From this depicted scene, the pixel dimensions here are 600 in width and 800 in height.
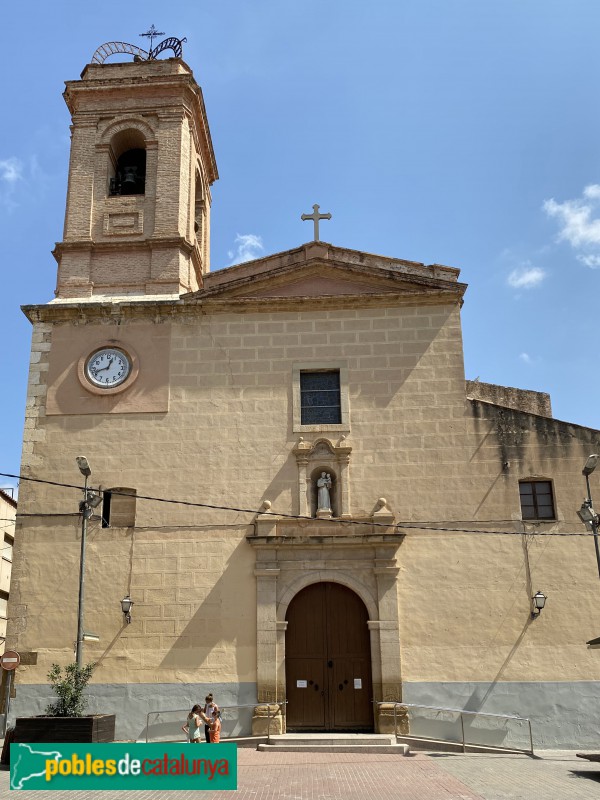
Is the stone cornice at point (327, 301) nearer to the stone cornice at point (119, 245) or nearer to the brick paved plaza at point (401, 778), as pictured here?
the stone cornice at point (119, 245)

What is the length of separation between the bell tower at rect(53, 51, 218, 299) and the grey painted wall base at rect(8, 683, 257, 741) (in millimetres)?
8697

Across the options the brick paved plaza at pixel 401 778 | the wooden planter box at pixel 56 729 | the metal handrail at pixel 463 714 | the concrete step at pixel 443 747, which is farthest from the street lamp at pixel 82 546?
the concrete step at pixel 443 747

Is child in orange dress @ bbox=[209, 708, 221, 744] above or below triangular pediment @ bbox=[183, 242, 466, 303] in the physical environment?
below

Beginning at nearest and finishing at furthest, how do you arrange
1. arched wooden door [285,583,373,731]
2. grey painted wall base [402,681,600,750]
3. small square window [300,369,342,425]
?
grey painted wall base [402,681,600,750] → arched wooden door [285,583,373,731] → small square window [300,369,342,425]

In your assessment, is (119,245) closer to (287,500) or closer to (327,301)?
(327,301)

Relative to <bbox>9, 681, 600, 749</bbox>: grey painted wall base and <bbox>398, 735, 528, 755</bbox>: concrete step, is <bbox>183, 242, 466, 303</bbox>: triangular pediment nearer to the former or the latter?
<bbox>9, 681, 600, 749</bbox>: grey painted wall base

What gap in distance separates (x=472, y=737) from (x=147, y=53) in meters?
19.1

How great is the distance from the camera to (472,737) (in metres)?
15.8

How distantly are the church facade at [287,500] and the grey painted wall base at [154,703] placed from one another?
4 centimetres

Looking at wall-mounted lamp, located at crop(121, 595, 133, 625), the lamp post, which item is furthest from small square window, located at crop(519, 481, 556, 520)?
wall-mounted lamp, located at crop(121, 595, 133, 625)

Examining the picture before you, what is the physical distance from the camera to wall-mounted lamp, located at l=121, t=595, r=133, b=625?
16.8 m

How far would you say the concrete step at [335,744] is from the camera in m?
14.8

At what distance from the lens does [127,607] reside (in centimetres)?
1680

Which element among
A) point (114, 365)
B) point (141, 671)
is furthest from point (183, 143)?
point (141, 671)
